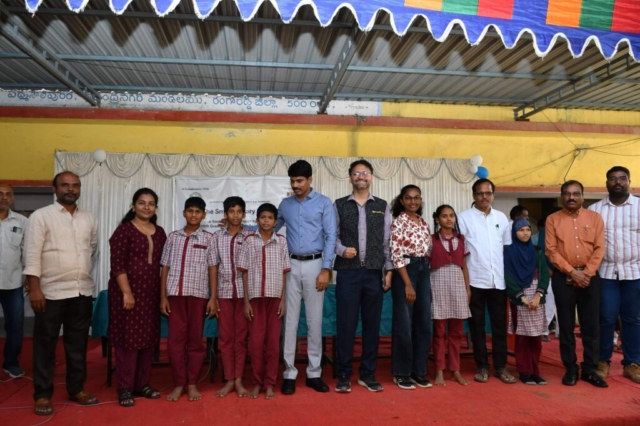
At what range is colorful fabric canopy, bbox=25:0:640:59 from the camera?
11.3 ft

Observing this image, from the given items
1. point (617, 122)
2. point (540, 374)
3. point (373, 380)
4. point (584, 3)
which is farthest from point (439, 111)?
point (373, 380)

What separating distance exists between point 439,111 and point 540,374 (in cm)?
479

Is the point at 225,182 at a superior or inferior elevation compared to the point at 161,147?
inferior

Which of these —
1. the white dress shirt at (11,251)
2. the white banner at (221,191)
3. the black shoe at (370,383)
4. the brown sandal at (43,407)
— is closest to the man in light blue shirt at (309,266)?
the black shoe at (370,383)


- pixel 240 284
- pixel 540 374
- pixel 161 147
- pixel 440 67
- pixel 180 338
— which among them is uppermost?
pixel 440 67

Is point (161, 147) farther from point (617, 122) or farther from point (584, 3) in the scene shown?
point (617, 122)

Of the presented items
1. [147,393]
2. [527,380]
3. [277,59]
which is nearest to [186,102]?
[277,59]

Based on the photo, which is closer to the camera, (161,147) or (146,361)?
(146,361)

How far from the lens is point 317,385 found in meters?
3.70

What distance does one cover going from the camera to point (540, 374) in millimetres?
4262

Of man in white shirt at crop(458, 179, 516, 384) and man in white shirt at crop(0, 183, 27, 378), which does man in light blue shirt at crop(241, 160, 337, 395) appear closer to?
man in white shirt at crop(458, 179, 516, 384)

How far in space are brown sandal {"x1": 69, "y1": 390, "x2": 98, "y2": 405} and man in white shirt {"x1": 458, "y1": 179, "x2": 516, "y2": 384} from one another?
3017 mm

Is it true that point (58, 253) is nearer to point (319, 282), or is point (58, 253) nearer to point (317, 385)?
point (319, 282)

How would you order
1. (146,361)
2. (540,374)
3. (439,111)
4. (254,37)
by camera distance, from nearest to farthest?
(146,361) < (540,374) < (254,37) < (439,111)
